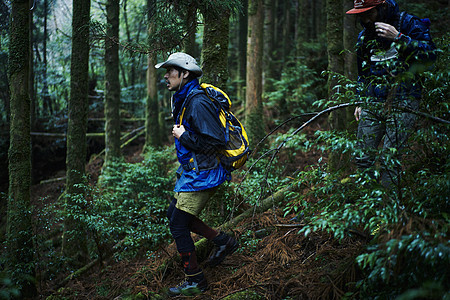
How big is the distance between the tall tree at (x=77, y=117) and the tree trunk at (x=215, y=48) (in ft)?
9.48

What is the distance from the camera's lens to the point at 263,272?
12.2 ft

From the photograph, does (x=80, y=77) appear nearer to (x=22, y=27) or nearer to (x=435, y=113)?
(x=22, y=27)

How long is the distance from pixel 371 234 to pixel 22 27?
5.74 m

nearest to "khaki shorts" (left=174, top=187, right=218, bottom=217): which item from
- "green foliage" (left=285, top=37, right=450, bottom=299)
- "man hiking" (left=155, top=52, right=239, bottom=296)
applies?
"man hiking" (left=155, top=52, right=239, bottom=296)

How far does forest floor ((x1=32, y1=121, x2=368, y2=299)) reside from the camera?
298cm

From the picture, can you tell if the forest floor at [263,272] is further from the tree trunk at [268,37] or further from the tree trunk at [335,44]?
the tree trunk at [268,37]

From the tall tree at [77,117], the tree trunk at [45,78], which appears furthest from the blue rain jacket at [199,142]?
the tree trunk at [45,78]

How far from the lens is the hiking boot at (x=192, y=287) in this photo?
3.64 metres

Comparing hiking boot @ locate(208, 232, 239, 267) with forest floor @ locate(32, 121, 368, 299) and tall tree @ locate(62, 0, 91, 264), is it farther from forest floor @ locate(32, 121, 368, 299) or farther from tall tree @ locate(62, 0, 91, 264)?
tall tree @ locate(62, 0, 91, 264)

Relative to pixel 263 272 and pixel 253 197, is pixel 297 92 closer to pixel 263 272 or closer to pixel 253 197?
pixel 253 197

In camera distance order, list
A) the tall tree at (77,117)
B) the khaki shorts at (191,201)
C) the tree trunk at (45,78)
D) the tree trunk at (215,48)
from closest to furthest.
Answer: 1. the khaki shorts at (191,201)
2. the tree trunk at (215,48)
3. the tall tree at (77,117)
4. the tree trunk at (45,78)

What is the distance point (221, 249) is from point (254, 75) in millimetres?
6698

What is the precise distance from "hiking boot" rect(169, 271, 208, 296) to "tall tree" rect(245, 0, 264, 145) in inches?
241

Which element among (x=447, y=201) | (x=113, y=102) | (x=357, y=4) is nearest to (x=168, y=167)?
(x=113, y=102)
